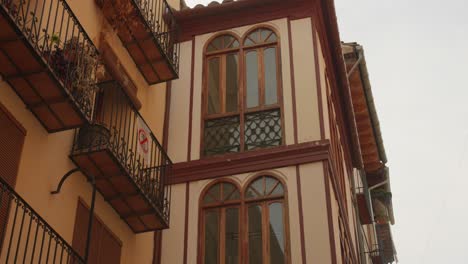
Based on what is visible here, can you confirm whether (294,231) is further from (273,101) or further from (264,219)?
(273,101)

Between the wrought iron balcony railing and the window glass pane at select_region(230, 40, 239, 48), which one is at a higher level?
the window glass pane at select_region(230, 40, 239, 48)

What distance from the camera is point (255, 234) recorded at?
15.3 m

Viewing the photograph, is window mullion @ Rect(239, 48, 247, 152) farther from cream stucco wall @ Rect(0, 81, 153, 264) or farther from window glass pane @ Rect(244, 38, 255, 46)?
cream stucco wall @ Rect(0, 81, 153, 264)

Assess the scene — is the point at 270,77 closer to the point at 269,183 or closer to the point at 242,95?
the point at 242,95

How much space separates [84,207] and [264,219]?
357 cm

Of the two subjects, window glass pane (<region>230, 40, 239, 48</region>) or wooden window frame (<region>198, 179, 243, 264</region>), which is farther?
window glass pane (<region>230, 40, 239, 48</region>)

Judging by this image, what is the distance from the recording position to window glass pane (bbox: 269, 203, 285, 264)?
1483 cm

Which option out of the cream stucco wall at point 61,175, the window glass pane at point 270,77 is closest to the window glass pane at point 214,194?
the cream stucco wall at point 61,175

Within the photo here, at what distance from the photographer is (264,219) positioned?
1538cm

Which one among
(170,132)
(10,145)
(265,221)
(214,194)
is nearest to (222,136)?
(170,132)

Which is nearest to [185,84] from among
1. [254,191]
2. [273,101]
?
[273,101]

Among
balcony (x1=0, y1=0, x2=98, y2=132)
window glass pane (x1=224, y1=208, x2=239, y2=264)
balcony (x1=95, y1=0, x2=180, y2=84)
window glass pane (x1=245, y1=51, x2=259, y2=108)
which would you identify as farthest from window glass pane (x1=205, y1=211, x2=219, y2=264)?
balcony (x1=0, y1=0, x2=98, y2=132)

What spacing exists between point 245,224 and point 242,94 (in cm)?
311

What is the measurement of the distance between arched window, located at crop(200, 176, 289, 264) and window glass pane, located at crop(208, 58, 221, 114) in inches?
78.4
